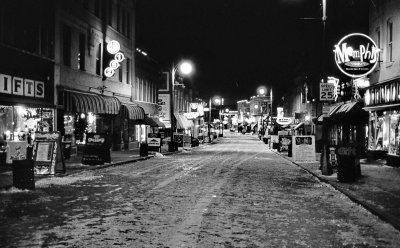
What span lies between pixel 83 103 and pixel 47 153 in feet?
40.4

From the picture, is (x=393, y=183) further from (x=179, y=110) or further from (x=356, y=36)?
(x=179, y=110)

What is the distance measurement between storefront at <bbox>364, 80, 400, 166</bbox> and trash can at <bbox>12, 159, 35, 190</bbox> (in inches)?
641

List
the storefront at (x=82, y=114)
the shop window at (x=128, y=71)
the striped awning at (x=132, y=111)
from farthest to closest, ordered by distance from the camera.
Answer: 1. the shop window at (x=128, y=71)
2. the striped awning at (x=132, y=111)
3. the storefront at (x=82, y=114)

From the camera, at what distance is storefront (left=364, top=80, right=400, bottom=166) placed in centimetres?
2487

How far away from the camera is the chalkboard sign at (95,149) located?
83.6 feet

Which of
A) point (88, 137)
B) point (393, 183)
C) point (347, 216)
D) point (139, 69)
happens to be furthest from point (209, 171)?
point (139, 69)

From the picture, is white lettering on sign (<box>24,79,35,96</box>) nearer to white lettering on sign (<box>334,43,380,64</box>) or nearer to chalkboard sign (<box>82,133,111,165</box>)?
chalkboard sign (<box>82,133,111,165</box>)

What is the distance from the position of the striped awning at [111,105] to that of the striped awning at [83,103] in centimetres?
76

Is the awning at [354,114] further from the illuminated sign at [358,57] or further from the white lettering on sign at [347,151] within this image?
the white lettering on sign at [347,151]

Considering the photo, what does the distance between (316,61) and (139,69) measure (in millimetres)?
29476

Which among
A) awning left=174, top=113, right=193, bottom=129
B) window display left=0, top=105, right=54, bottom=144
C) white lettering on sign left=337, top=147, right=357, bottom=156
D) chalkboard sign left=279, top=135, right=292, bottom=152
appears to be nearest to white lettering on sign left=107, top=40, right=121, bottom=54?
window display left=0, top=105, right=54, bottom=144

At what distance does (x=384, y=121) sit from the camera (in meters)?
27.6

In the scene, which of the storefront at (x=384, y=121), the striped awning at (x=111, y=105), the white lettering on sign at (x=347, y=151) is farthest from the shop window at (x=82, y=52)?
the white lettering on sign at (x=347, y=151)

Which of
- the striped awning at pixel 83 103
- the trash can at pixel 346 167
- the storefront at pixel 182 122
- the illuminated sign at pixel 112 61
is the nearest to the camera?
the trash can at pixel 346 167
